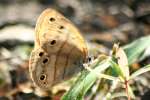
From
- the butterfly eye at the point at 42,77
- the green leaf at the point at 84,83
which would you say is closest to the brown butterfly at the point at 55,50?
the butterfly eye at the point at 42,77

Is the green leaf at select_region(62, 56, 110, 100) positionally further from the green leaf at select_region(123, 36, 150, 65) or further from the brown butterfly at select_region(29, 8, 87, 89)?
the green leaf at select_region(123, 36, 150, 65)

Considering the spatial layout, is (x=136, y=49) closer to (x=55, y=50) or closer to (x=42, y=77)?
(x=55, y=50)

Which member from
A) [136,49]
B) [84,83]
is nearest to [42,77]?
[84,83]

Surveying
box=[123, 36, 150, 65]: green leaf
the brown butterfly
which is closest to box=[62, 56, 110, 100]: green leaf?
the brown butterfly

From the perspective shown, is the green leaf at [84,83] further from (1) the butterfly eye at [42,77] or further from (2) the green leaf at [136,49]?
(2) the green leaf at [136,49]

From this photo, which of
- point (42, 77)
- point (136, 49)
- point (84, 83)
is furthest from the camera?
point (136, 49)
